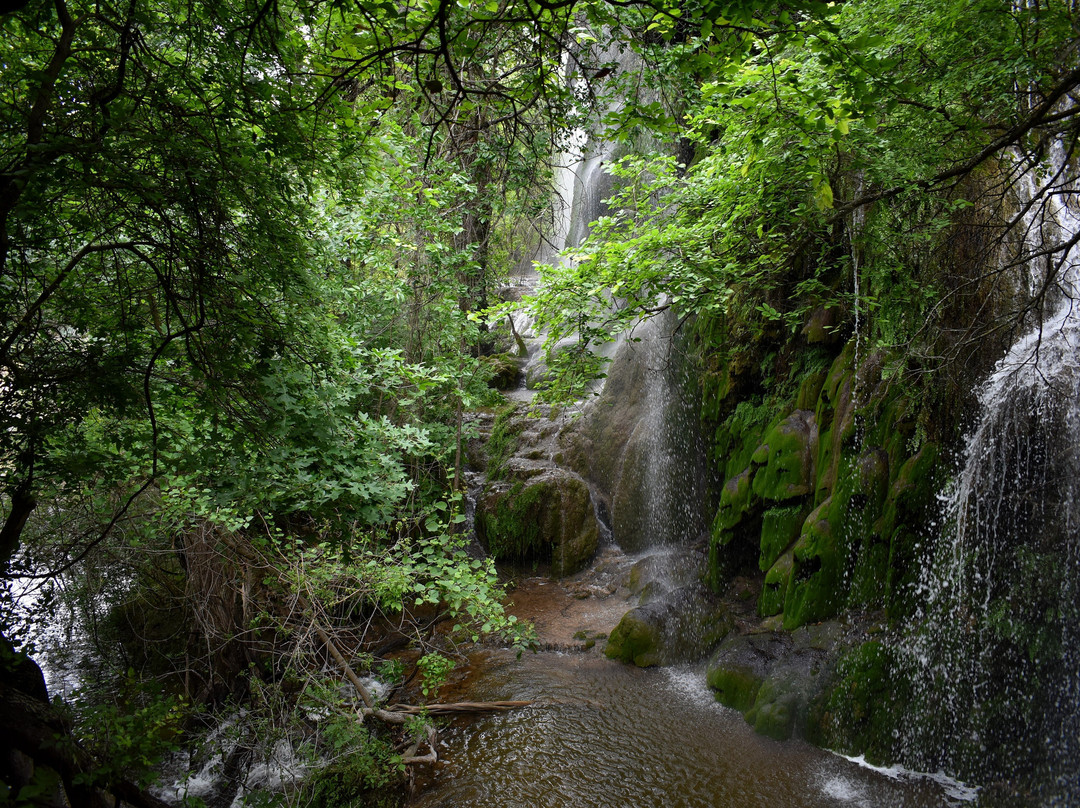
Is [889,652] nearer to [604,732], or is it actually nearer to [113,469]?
[604,732]

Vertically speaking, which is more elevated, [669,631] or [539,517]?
[539,517]

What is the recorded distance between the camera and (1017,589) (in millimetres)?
4730

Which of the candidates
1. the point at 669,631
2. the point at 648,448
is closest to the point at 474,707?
the point at 669,631

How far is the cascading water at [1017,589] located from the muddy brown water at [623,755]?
0.60 meters

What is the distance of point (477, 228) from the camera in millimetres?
9797

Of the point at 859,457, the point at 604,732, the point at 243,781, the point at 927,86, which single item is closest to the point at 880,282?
the point at 859,457

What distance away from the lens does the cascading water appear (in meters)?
4.44

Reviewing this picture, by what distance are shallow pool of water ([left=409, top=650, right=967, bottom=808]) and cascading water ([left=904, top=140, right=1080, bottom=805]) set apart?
24.0 inches

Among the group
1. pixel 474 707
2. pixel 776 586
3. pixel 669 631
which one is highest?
pixel 776 586

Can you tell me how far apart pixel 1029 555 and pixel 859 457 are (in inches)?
65.4

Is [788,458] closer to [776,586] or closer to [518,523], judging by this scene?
[776,586]

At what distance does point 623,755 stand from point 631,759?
0.29 ft

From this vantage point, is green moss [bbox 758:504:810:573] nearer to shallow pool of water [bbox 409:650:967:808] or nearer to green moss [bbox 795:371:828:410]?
green moss [bbox 795:371:828:410]

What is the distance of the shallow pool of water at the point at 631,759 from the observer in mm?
4777
